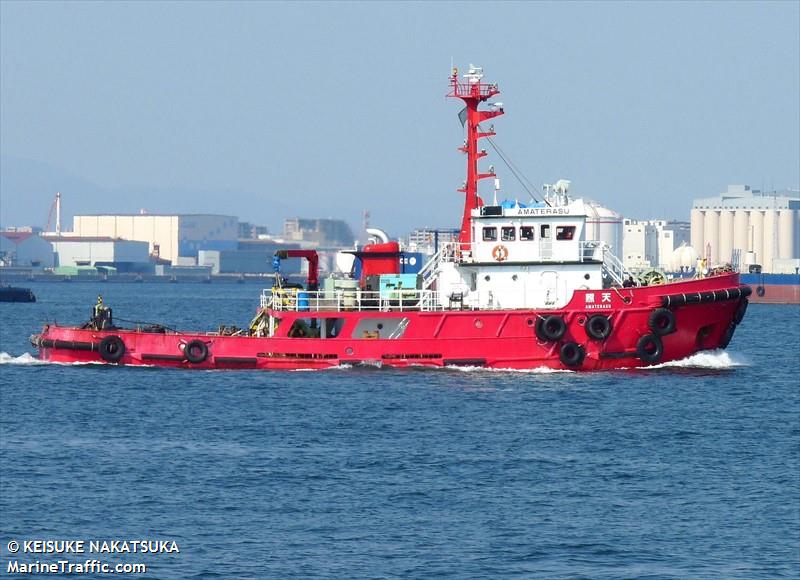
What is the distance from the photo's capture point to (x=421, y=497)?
25031 mm

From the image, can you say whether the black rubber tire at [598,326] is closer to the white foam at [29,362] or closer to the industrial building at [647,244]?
the white foam at [29,362]

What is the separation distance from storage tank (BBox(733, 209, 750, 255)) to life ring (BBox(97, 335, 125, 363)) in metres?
143

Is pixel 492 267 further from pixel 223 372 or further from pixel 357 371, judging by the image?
pixel 223 372

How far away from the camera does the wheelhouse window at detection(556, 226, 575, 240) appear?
4081 cm

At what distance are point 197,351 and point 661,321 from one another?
13.2m

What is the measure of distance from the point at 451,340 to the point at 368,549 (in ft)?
61.9

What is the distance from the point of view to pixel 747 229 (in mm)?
178125

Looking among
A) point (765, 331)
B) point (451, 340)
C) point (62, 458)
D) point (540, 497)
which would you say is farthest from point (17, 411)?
point (765, 331)

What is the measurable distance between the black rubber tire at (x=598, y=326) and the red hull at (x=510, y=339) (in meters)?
0.13

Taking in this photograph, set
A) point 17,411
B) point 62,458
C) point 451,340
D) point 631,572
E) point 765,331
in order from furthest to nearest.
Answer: point 765,331
point 451,340
point 17,411
point 62,458
point 631,572

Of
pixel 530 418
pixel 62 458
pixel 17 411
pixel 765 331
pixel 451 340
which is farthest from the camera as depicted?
pixel 765 331

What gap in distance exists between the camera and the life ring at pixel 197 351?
42.4 m

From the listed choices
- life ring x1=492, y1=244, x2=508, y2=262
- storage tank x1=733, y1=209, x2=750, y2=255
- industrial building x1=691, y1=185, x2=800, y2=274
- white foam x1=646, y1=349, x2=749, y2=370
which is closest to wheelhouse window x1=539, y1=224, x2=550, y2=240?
life ring x1=492, y1=244, x2=508, y2=262

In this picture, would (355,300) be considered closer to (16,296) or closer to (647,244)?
(16,296)
